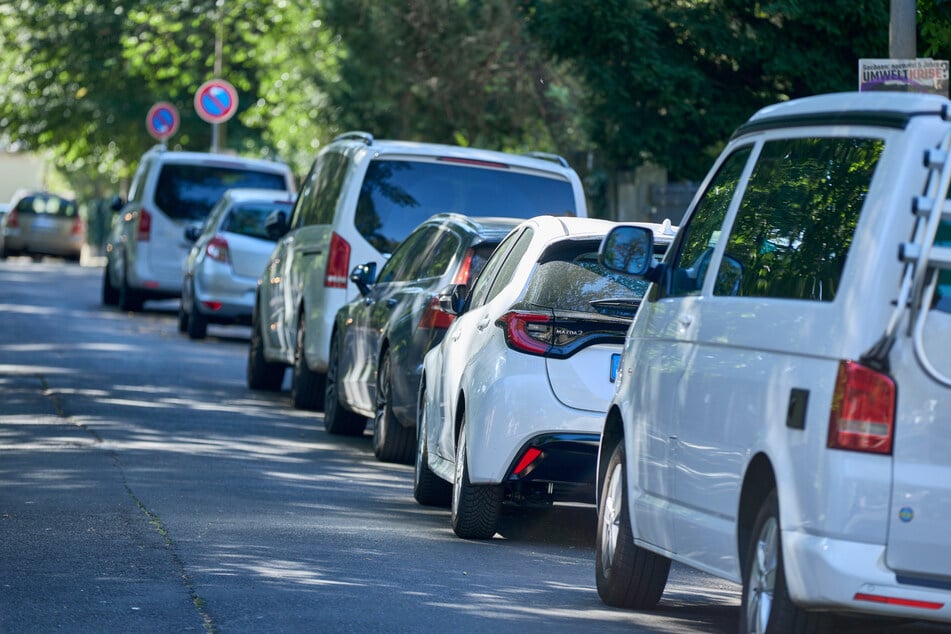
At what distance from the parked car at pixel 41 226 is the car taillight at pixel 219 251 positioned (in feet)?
97.0

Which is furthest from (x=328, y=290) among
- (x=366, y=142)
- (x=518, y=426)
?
(x=518, y=426)

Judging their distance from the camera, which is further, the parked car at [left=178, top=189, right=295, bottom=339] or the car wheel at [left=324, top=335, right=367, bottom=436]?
the parked car at [left=178, top=189, right=295, bottom=339]

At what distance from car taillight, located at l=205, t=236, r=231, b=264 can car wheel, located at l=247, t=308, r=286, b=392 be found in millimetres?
4660

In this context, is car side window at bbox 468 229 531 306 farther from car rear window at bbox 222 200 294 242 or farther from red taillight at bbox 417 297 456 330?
car rear window at bbox 222 200 294 242

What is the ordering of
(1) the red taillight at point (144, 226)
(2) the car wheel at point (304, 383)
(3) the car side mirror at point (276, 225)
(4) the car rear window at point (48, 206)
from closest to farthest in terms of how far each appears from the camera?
1. (2) the car wheel at point (304, 383)
2. (3) the car side mirror at point (276, 225)
3. (1) the red taillight at point (144, 226)
4. (4) the car rear window at point (48, 206)

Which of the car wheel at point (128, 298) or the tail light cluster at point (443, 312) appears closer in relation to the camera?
the tail light cluster at point (443, 312)

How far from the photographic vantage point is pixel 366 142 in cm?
1502

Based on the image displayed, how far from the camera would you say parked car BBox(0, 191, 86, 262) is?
51.4m

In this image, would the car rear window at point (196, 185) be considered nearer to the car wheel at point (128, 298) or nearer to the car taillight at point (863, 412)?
the car wheel at point (128, 298)

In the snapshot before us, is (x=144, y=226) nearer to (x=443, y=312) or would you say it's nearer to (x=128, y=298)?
(x=128, y=298)

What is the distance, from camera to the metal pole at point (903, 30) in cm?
1093

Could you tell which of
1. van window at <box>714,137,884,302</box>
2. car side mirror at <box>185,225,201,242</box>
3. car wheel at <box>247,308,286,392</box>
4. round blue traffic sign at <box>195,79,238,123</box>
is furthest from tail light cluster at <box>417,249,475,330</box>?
round blue traffic sign at <box>195,79,238,123</box>

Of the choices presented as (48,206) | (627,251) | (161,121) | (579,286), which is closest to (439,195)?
(579,286)

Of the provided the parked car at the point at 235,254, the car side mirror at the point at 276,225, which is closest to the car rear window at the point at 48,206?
the parked car at the point at 235,254
